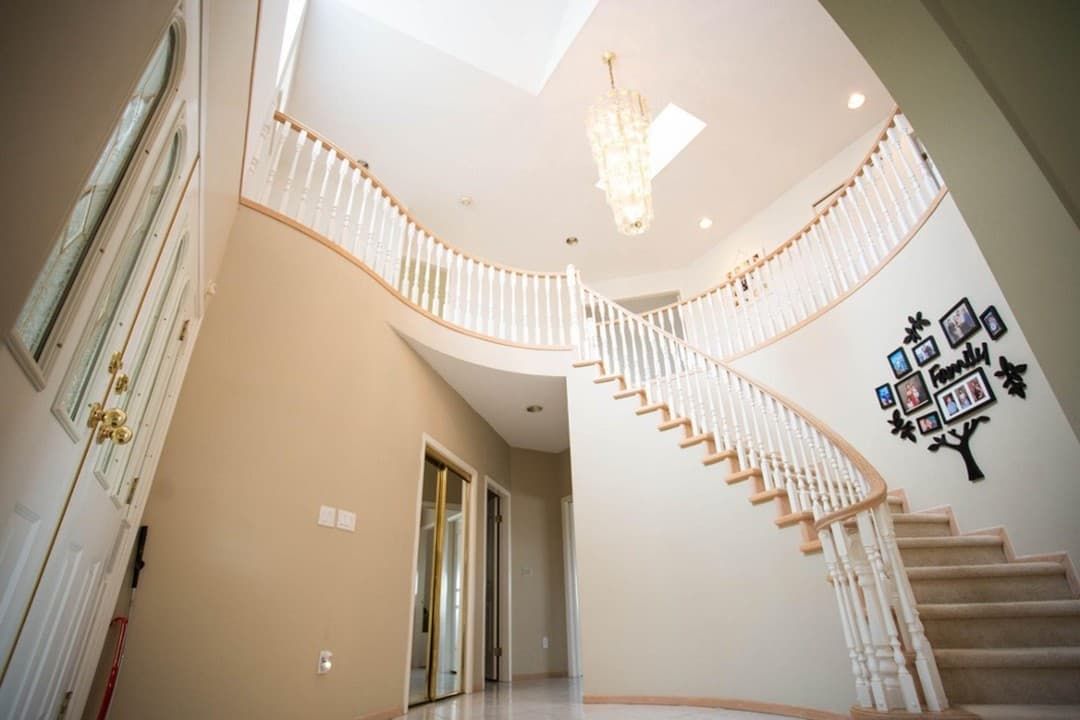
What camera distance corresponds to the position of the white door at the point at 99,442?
1.26m

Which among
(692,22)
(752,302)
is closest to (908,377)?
(752,302)

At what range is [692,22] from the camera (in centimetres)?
500

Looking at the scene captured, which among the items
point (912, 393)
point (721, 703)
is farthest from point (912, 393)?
point (721, 703)

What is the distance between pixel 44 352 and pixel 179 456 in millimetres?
1769

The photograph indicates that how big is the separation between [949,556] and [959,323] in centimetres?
152

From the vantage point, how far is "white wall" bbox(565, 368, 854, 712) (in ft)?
10.1

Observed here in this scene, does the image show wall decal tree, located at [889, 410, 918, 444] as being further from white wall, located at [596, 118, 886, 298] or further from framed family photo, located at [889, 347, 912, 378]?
white wall, located at [596, 118, 886, 298]

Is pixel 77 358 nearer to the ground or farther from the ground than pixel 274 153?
nearer to the ground

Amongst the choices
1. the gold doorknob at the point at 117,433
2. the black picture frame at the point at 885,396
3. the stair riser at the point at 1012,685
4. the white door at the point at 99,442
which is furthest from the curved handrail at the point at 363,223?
the stair riser at the point at 1012,685

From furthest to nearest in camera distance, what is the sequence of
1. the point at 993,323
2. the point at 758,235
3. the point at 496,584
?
the point at 758,235, the point at 496,584, the point at 993,323

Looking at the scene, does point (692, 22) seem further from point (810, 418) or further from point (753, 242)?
point (810, 418)

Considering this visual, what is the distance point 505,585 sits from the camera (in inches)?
229

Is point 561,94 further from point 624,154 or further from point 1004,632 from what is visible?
point 1004,632

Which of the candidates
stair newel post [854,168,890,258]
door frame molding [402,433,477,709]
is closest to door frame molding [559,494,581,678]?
door frame molding [402,433,477,709]
